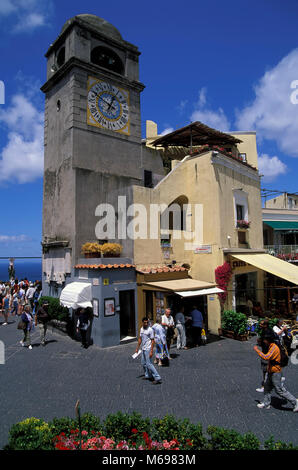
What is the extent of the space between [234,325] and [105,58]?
17708mm

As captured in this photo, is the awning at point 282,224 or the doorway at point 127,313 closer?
the doorway at point 127,313

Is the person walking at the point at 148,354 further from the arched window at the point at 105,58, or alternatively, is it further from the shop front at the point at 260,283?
the arched window at the point at 105,58

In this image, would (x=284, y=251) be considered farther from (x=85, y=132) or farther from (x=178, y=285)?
(x=85, y=132)

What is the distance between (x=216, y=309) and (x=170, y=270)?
3.05 meters

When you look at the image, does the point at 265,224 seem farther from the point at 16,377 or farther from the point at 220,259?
the point at 16,377

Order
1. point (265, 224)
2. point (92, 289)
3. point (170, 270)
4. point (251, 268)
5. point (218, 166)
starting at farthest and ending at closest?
point (265, 224)
point (251, 268)
point (218, 166)
point (170, 270)
point (92, 289)

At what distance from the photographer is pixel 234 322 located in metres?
14.0

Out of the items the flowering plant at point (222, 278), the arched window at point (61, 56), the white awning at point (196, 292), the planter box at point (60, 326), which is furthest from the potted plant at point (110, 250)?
the arched window at point (61, 56)

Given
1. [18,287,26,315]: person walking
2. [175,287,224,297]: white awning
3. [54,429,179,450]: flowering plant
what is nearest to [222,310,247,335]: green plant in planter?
[175,287,224,297]: white awning

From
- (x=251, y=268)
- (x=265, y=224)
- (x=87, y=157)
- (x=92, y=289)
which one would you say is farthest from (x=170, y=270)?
(x=265, y=224)

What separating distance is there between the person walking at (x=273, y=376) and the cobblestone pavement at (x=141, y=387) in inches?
9.7

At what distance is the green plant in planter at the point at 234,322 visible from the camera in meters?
13.8

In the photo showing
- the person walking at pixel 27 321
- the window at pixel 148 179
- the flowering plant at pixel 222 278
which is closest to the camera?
the person walking at pixel 27 321
